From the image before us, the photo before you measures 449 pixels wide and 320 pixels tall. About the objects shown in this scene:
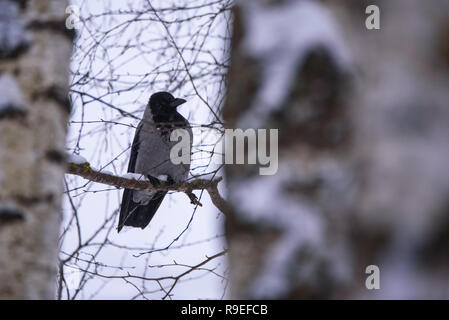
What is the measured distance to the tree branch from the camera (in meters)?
4.28

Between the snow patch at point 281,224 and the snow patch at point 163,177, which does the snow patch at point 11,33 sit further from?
the snow patch at point 163,177

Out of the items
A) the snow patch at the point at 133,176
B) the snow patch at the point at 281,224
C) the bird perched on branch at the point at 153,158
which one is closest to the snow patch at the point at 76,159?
the snow patch at the point at 133,176

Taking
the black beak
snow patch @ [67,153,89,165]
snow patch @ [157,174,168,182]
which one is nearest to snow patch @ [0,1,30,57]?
snow patch @ [67,153,89,165]

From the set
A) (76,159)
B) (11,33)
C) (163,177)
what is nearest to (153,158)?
(163,177)

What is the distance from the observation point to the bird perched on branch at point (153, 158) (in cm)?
550

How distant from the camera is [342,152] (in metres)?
1.01

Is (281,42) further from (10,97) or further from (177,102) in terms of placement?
(177,102)

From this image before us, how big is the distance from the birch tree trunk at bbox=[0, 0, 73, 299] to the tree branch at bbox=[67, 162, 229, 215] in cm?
252

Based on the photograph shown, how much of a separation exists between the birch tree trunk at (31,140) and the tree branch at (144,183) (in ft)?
8.27

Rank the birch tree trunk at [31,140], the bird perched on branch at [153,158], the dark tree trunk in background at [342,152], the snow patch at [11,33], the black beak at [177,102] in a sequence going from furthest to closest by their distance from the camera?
the bird perched on branch at [153,158], the black beak at [177,102], the snow patch at [11,33], the birch tree trunk at [31,140], the dark tree trunk in background at [342,152]

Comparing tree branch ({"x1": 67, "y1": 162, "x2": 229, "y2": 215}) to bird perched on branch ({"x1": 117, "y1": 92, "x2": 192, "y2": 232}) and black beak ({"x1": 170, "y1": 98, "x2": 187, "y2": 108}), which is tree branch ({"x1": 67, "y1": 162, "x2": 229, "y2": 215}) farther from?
black beak ({"x1": 170, "y1": 98, "x2": 187, "y2": 108})

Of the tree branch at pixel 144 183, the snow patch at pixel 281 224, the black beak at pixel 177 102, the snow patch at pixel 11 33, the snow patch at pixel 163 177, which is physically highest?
the black beak at pixel 177 102
